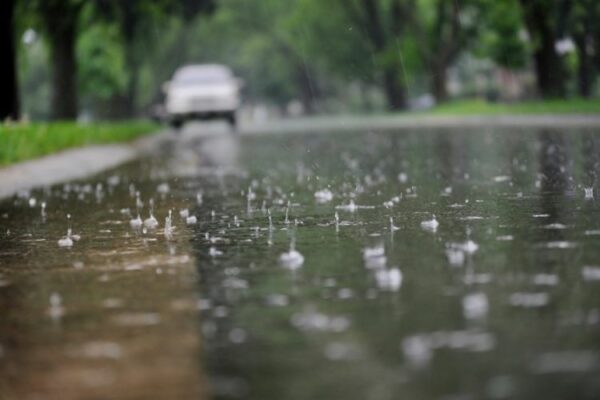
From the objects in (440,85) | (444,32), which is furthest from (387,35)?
(444,32)

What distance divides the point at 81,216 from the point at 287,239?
12.3ft

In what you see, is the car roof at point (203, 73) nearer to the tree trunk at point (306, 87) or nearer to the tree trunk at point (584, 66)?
the tree trunk at point (584, 66)

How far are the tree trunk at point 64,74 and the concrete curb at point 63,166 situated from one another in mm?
4475

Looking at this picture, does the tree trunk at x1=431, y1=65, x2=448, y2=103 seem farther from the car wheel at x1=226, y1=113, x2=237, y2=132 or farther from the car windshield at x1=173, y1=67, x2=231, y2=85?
the car windshield at x1=173, y1=67, x2=231, y2=85

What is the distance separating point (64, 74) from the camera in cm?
3731

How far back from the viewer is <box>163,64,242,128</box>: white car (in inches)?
1874

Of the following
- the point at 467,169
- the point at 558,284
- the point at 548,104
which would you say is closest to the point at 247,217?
the point at 558,284

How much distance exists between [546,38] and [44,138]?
22273mm

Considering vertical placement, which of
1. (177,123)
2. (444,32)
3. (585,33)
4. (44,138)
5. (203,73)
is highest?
(444,32)

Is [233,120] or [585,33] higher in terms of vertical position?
[585,33]

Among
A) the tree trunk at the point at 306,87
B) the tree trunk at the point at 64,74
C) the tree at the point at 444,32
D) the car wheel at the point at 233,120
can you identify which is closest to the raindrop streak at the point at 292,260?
the tree trunk at the point at 64,74

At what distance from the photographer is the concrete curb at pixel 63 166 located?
1923cm

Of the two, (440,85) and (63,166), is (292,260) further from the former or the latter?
(440,85)

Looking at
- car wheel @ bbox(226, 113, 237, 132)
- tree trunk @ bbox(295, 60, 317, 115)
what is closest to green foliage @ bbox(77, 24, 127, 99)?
car wheel @ bbox(226, 113, 237, 132)
